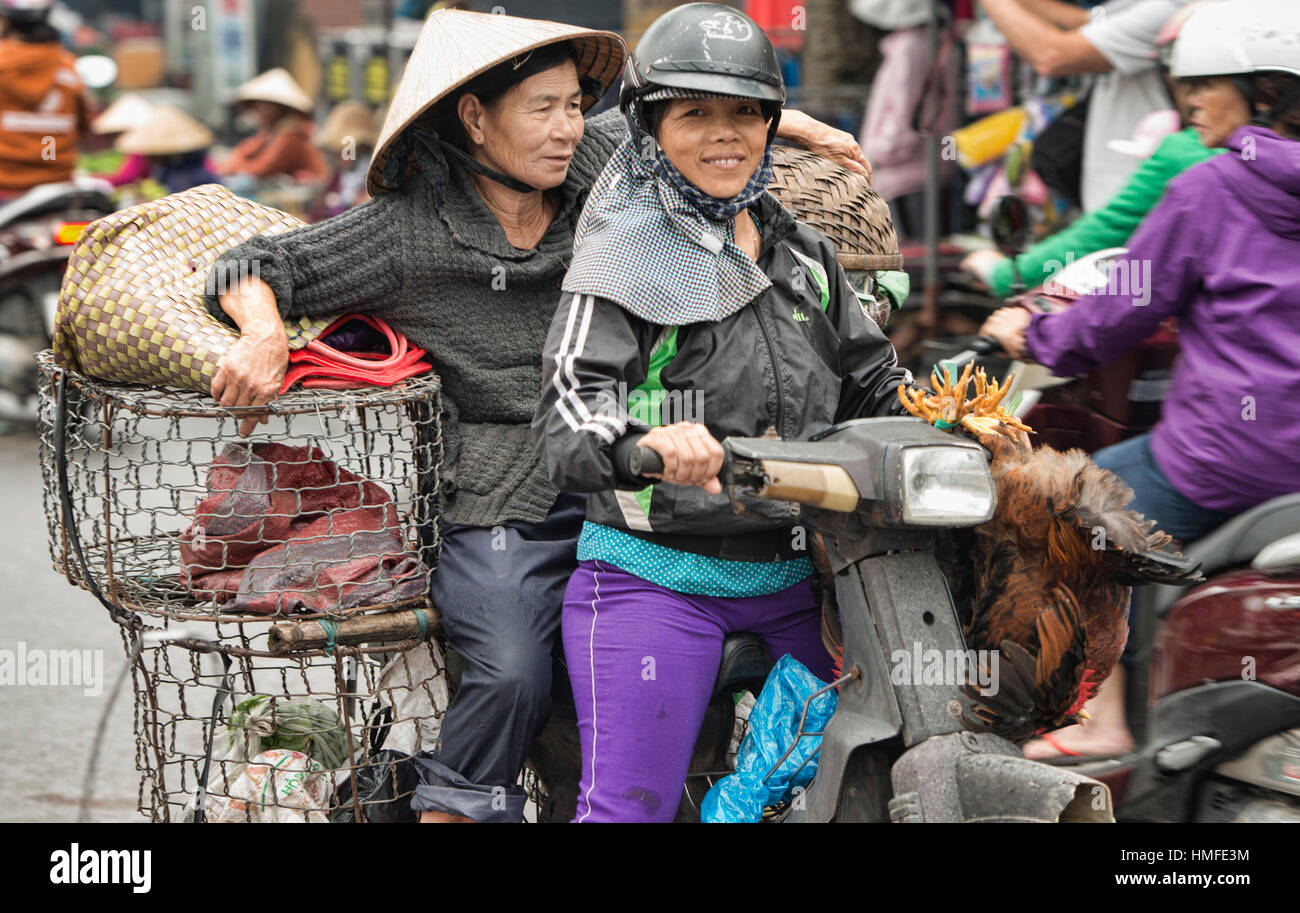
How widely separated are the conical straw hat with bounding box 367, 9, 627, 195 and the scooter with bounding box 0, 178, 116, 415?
6.02 meters

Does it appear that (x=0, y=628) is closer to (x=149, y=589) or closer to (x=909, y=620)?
(x=149, y=589)

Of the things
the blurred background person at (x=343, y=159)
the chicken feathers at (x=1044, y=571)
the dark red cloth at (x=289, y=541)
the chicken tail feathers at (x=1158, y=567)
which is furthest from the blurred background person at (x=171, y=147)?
the chicken tail feathers at (x=1158, y=567)

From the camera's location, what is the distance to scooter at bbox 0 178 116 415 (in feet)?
26.6

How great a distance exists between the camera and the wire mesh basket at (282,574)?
2.43 metres

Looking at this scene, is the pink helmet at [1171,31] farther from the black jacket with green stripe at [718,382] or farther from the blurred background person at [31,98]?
the blurred background person at [31,98]

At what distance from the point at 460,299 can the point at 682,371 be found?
564 millimetres

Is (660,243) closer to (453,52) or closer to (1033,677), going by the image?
(453,52)

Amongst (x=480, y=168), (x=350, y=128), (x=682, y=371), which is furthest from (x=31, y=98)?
(x=682, y=371)

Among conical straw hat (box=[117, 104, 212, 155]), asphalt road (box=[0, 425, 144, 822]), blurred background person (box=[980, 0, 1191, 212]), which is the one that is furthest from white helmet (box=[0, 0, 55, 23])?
blurred background person (box=[980, 0, 1191, 212])

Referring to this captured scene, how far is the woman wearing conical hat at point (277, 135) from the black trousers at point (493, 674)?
986cm

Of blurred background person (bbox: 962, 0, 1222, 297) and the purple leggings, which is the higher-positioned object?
blurred background person (bbox: 962, 0, 1222, 297)

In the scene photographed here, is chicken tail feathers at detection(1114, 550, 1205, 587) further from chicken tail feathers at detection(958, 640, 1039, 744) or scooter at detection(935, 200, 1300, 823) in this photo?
scooter at detection(935, 200, 1300, 823)

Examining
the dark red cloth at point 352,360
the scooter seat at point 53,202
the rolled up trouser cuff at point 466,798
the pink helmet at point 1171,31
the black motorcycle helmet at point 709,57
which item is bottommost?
the scooter seat at point 53,202

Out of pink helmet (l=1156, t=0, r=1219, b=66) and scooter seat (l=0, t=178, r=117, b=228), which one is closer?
pink helmet (l=1156, t=0, r=1219, b=66)
